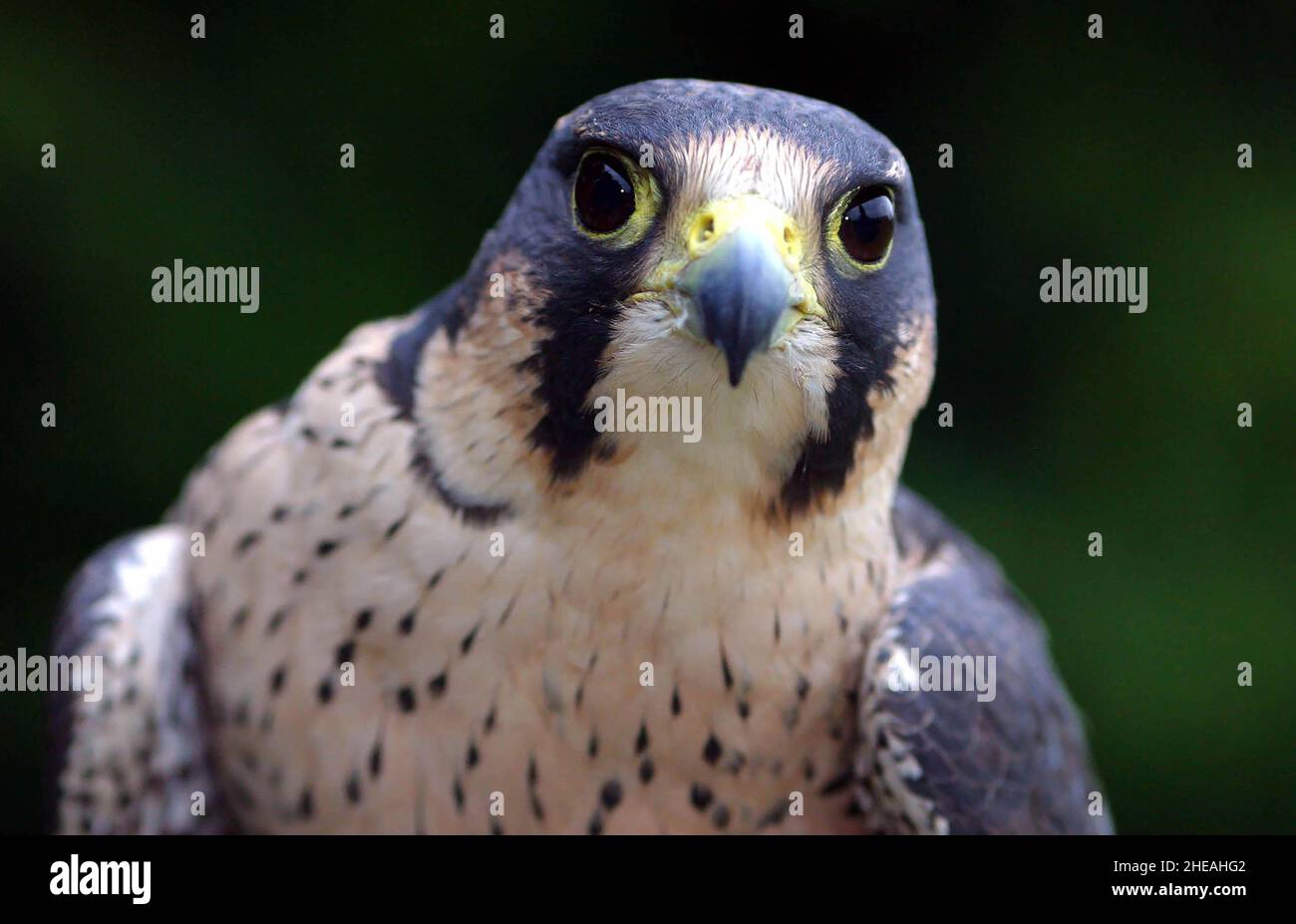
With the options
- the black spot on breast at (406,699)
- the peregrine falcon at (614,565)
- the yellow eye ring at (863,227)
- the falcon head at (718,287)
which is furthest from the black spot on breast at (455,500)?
the yellow eye ring at (863,227)

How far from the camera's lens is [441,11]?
12.1 feet

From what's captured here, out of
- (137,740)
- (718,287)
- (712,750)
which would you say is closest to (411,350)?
(718,287)

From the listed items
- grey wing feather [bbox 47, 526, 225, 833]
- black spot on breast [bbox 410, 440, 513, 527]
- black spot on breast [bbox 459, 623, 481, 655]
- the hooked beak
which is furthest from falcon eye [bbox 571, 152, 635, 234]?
grey wing feather [bbox 47, 526, 225, 833]

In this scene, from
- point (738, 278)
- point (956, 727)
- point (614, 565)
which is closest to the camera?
point (738, 278)

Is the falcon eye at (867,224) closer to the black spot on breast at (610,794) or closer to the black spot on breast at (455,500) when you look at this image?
the black spot on breast at (455,500)

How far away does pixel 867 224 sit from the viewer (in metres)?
1.98

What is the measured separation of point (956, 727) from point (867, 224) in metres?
0.97

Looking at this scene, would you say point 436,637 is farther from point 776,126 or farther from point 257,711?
point 776,126

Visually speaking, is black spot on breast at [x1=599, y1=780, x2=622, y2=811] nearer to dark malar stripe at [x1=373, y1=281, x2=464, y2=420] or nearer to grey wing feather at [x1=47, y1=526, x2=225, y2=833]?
dark malar stripe at [x1=373, y1=281, x2=464, y2=420]

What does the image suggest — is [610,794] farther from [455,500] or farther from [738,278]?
[738,278]

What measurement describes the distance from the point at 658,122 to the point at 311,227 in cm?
225

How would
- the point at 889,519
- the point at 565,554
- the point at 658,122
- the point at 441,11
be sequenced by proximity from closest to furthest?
the point at 658,122 → the point at 565,554 → the point at 889,519 → the point at 441,11

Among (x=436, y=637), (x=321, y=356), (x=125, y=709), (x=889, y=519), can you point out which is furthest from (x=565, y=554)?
(x=321, y=356)

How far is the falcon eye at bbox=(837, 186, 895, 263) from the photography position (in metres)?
1.96
